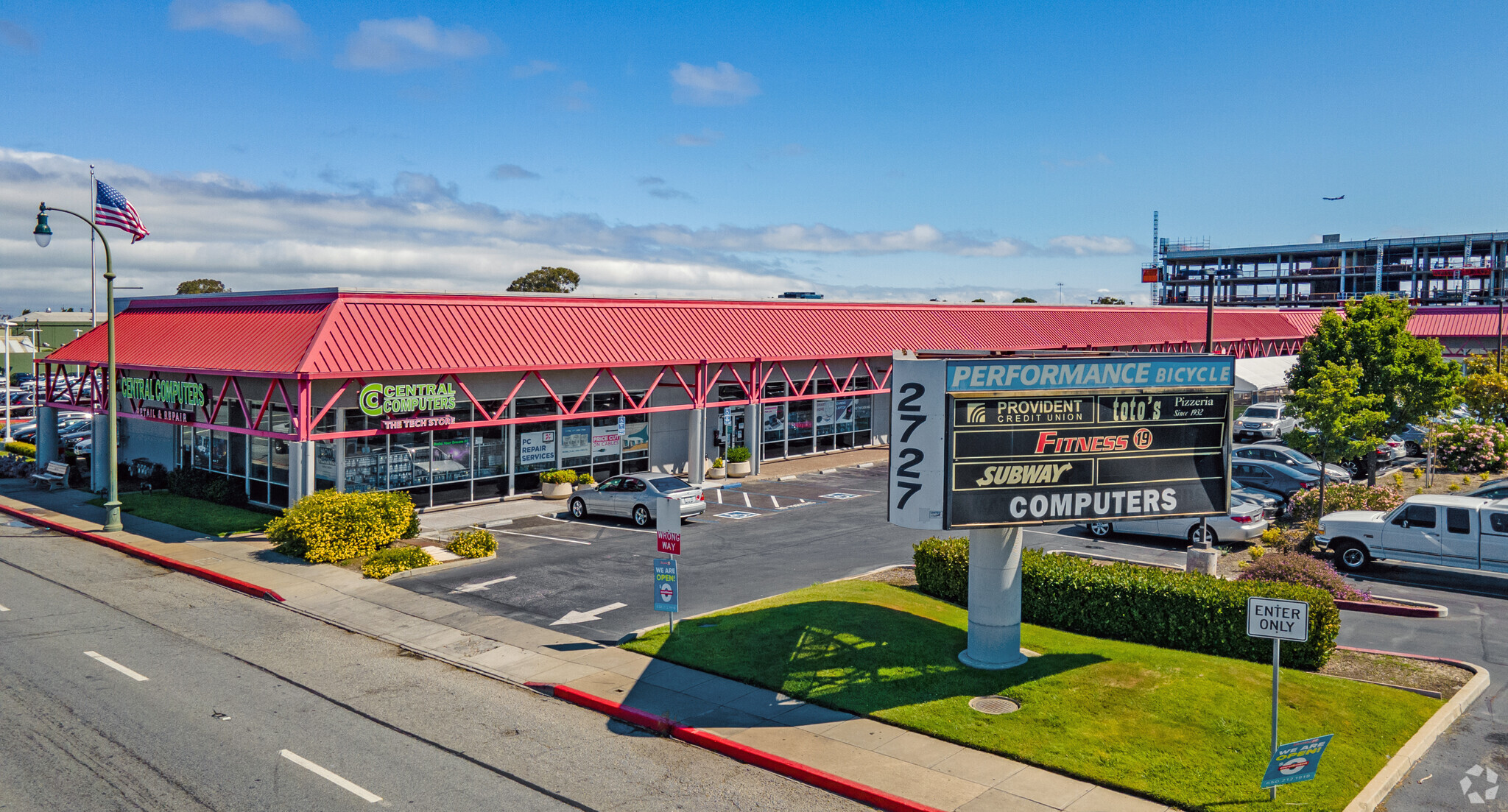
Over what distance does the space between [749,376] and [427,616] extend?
71.4 feet

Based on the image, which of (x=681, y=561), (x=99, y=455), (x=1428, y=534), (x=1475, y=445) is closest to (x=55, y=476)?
(x=99, y=455)

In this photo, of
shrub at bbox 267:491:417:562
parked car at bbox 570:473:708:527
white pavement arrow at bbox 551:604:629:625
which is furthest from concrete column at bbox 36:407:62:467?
white pavement arrow at bbox 551:604:629:625

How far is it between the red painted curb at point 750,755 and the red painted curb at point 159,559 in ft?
33.2

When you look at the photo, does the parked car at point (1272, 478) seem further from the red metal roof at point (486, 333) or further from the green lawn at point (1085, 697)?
the green lawn at point (1085, 697)

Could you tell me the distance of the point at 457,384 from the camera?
100 ft

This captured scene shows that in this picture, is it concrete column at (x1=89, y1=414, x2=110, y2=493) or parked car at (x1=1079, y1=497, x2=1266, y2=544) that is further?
concrete column at (x1=89, y1=414, x2=110, y2=493)

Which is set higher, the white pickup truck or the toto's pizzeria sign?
the toto's pizzeria sign

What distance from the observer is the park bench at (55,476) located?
3631 centimetres

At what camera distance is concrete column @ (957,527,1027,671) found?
15.9 m

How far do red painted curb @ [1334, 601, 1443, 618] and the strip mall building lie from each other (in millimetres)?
21621

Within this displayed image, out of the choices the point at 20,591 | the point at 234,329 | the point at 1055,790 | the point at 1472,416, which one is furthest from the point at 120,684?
the point at 1472,416

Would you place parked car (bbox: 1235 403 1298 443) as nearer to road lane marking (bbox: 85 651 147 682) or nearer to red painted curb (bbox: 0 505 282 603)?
red painted curb (bbox: 0 505 282 603)

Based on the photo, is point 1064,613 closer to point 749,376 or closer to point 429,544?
point 429,544

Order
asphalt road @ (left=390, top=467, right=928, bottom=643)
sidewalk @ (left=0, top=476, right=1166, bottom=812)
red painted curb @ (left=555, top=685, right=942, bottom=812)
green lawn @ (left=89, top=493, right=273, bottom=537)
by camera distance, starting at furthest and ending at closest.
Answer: green lawn @ (left=89, top=493, right=273, bottom=537)
asphalt road @ (left=390, top=467, right=928, bottom=643)
sidewalk @ (left=0, top=476, right=1166, bottom=812)
red painted curb @ (left=555, top=685, right=942, bottom=812)
